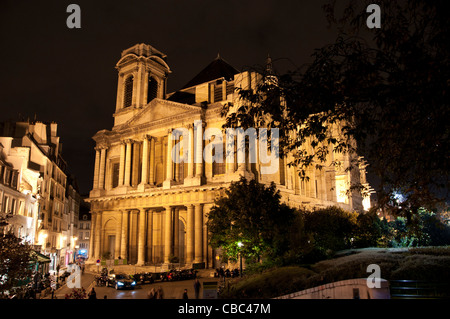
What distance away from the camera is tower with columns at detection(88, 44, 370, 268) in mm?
37062

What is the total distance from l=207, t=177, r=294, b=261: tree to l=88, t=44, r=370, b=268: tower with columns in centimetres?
744

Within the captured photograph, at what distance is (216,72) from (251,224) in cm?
2917

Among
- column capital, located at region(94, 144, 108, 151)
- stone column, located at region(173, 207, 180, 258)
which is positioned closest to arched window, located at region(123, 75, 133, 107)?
column capital, located at region(94, 144, 108, 151)

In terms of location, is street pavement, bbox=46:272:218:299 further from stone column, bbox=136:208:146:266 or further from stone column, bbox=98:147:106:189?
stone column, bbox=98:147:106:189

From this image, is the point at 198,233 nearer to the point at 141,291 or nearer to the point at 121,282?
the point at 121,282

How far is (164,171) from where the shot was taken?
43.8m

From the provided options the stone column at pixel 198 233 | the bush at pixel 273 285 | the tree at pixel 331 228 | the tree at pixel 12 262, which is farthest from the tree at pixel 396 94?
the stone column at pixel 198 233

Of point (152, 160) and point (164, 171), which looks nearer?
point (164, 171)

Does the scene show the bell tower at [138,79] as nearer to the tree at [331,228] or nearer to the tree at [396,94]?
the tree at [331,228]

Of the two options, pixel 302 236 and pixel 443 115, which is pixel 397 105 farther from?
pixel 302 236

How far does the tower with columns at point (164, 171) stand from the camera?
37062 millimetres

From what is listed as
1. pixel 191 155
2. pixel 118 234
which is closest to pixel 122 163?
pixel 118 234

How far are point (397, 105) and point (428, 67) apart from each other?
96cm
